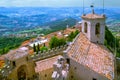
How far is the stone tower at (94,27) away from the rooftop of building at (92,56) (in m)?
1.08

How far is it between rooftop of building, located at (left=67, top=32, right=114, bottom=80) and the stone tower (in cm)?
108

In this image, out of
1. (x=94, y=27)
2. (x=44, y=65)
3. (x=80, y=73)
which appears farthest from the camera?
(x=94, y=27)

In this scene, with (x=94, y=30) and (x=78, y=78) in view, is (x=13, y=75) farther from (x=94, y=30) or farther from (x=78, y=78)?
(x=94, y=30)

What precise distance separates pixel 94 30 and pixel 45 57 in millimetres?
7443

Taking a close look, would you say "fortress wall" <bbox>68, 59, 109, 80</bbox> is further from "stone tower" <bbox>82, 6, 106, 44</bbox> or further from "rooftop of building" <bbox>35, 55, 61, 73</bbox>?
"stone tower" <bbox>82, 6, 106, 44</bbox>

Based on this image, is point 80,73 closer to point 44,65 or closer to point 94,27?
point 44,65

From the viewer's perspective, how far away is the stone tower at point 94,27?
115ft

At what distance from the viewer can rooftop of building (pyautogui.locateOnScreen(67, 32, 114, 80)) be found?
2797 cm

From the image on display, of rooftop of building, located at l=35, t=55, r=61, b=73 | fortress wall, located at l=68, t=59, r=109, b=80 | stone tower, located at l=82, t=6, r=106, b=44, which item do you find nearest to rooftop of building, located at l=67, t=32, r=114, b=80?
fortress wall, located at l=68, t=59, r=109, b=80

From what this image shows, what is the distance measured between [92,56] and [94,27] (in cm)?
607

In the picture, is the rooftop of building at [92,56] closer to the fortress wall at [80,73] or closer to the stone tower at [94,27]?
the fortress wall at [80,73]

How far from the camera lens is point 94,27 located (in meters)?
35.1

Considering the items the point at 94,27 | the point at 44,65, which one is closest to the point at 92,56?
the point at 44,65

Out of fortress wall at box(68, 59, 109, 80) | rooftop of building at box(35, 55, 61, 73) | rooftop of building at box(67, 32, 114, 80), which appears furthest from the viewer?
rooftop of building at box(35, 55, 61, 73)
